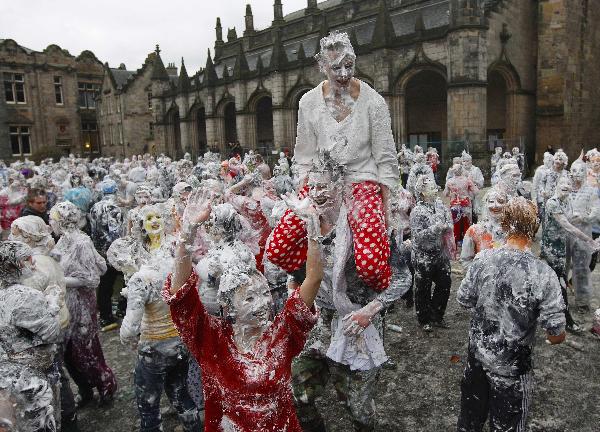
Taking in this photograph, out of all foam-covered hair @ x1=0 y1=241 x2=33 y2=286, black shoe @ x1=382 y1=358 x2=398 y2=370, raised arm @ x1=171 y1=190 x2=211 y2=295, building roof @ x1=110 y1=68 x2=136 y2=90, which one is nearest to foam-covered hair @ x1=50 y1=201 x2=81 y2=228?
foam-covered hair @ x1=0 y1=241 x2=33 y2=286

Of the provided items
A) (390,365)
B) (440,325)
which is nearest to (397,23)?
(440,325)

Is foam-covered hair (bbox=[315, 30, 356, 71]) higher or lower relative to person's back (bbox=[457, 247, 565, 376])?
higher

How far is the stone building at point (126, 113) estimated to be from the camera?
42.8 m

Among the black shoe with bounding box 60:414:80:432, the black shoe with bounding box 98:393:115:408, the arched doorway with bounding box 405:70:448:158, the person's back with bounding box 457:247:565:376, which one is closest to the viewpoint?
the person's back with bounding box 457:247:565:376

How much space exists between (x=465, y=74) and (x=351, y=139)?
60.6 feet

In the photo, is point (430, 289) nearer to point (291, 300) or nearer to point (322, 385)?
point (322, 385)

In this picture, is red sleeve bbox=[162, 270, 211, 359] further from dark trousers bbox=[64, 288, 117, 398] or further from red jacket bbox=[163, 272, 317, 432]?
dark trousers bbox=[64, 288, 117, 398]

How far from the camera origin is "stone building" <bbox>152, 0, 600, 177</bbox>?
19.8 meters

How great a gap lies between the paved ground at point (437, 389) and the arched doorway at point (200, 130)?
103 ft

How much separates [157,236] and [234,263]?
5.71 feet

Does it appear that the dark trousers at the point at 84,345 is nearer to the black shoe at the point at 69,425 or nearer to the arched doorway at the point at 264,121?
the black shoe at the point at 69,425

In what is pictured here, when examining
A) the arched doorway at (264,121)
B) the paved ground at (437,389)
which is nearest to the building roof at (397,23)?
the arched doorway at (264,121)

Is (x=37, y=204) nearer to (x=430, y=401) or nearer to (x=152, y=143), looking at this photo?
(x=430, y=401)

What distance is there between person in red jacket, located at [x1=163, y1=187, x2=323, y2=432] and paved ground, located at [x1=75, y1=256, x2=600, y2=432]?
2228 mm
